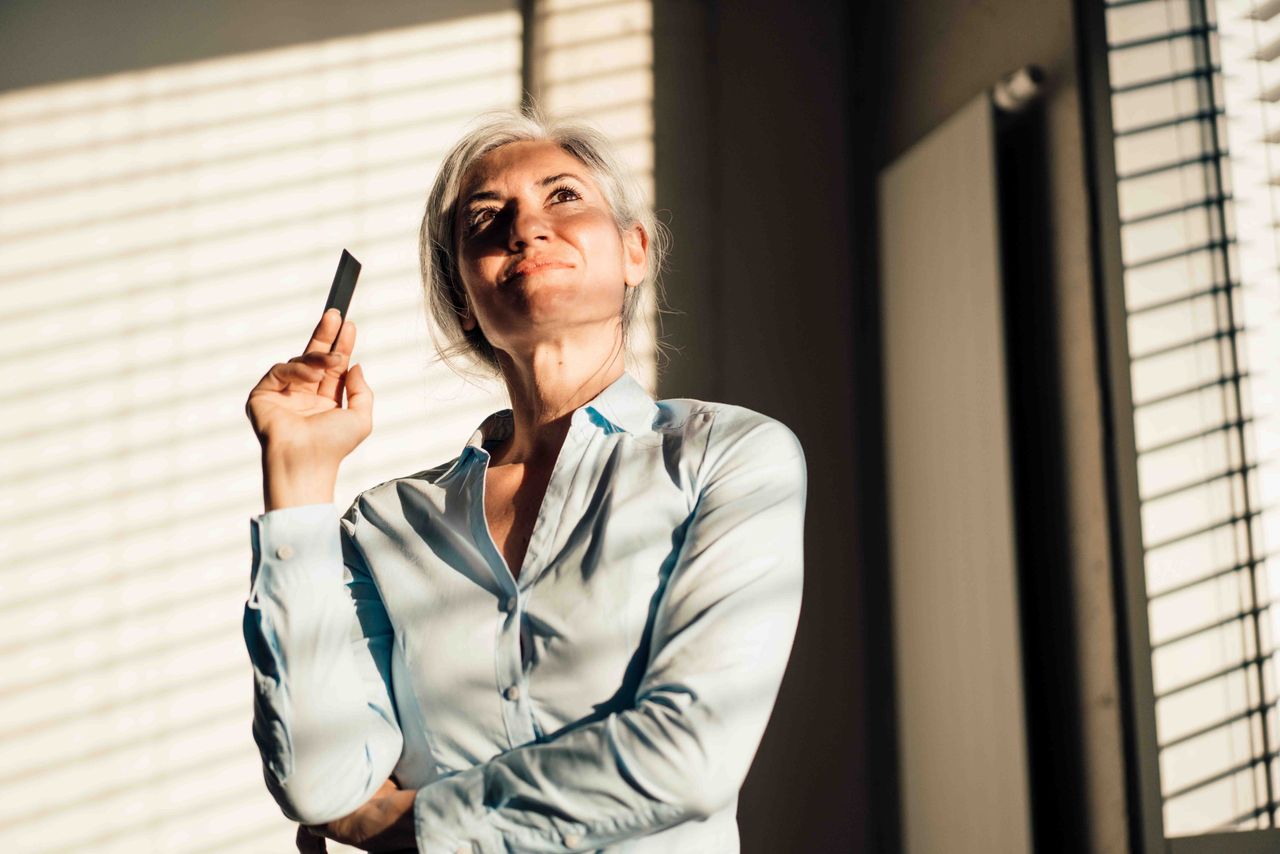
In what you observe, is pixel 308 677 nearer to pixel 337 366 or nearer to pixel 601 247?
pixel 337 366

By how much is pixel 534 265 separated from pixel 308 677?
0.46 m

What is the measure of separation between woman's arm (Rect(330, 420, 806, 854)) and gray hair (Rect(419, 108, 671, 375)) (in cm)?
43

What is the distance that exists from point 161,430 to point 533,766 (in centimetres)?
214

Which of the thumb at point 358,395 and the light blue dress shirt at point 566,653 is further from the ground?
the thumb at point 358,395

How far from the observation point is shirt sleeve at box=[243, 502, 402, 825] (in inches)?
38.7

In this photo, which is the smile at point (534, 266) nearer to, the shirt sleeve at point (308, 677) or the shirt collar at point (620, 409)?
the shirt collar at point (620, 409)

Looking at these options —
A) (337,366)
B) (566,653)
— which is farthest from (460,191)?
(566,653)

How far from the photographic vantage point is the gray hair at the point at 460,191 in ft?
4.32

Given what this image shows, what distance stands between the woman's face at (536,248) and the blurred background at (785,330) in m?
1.17

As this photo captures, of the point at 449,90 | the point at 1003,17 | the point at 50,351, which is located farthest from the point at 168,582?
→ the point at 1003,17

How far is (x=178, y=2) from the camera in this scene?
116 inches

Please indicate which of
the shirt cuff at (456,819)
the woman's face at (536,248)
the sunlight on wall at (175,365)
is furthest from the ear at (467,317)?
the sunlight on wall at (175,365)

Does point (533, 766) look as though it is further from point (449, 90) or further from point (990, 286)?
point (449, 90)

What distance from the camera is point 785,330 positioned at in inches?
115
